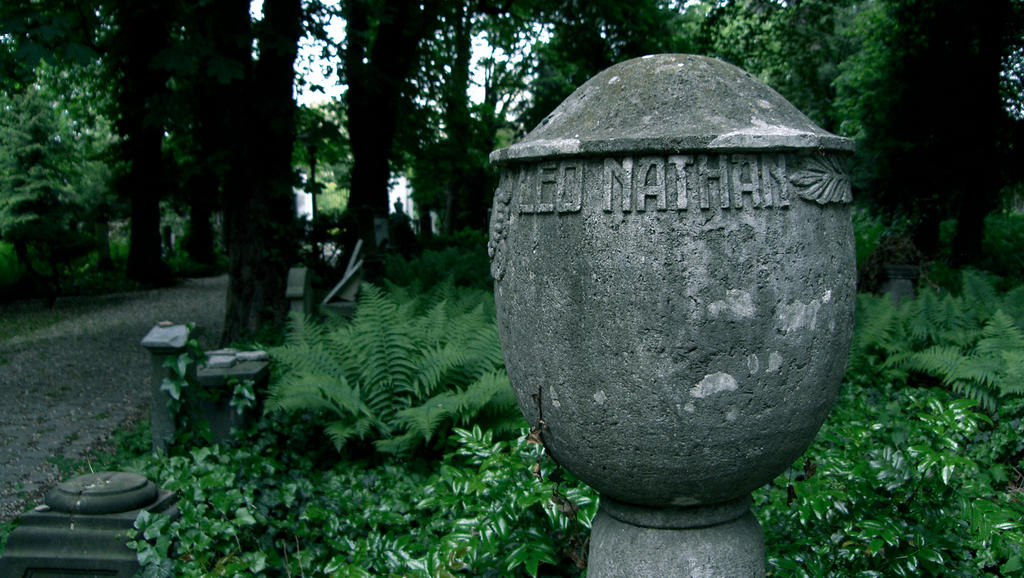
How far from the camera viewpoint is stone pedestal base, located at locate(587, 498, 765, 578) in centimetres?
253

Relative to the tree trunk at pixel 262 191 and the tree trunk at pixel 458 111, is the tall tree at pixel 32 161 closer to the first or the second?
the tree trunk at pixel 458 111

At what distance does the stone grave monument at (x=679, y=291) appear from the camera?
221cm

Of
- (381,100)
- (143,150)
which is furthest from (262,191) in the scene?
(143,150)

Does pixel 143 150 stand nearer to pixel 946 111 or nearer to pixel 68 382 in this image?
pixel 68 382

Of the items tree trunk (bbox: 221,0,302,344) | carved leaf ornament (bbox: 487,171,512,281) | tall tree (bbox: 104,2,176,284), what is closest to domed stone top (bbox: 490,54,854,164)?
carved leaf ornament (bbox: 487,171,512,281)

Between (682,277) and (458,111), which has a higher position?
(458,111)

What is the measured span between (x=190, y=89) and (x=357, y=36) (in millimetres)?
1911

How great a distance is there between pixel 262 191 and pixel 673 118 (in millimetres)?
6576

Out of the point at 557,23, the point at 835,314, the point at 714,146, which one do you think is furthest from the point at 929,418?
the point at 557,23

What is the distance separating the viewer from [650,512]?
2.57 metres

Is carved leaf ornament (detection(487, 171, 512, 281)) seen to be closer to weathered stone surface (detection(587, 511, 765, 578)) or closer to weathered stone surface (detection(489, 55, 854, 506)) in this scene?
weathered stone surface (detection(489, 55, 854, 506))

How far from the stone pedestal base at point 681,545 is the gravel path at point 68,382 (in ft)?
11.9

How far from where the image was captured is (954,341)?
6090 mm

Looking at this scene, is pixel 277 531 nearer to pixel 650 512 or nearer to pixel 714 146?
pixel 650 512
